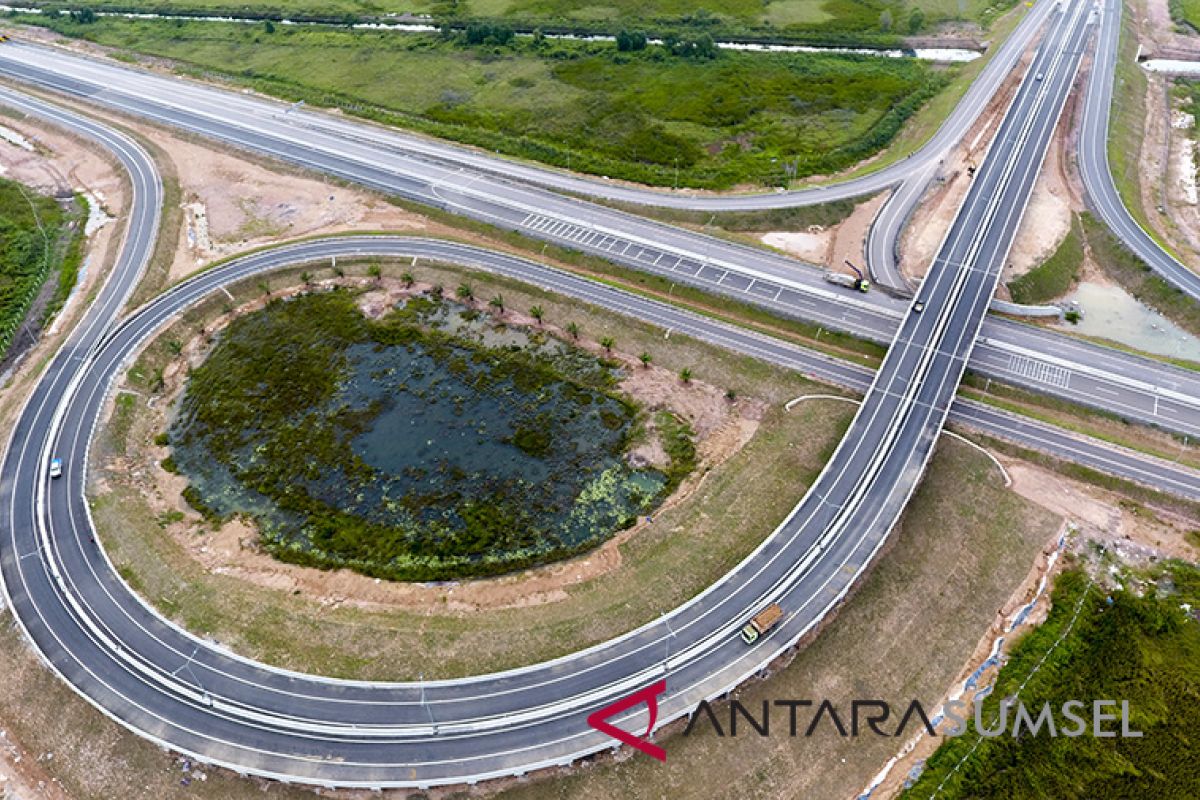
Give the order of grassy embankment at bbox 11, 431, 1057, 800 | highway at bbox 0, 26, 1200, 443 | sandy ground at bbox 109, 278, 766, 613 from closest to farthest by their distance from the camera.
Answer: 1. grassy embankment at bbox 11, 431, 1057, 800
2. sandy ground at bbox 109, 278, 766, 613
3. highway at bbox 0, 26, 1200, 443

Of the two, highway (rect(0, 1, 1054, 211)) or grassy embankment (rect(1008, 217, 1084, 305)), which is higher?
highway (rect(0, 1, 1054, 211))

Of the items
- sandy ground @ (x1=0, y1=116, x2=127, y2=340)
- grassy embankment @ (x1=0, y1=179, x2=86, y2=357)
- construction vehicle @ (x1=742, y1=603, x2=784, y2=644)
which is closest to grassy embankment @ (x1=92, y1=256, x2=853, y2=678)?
construction vehicle @ (x1=742, y1=603, x2=784, y2=644)

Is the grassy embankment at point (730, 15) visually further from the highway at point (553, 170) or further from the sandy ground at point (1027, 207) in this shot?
the sandy ground at point (1027, 207)

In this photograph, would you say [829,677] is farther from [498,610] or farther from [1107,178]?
[1107,178]

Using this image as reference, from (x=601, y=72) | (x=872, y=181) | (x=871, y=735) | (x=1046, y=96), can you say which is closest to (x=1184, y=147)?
(x=1046, y=96)

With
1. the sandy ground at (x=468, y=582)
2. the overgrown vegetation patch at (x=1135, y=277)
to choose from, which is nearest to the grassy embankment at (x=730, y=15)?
the overgrown vegetation patch at (x=1135, y=277)

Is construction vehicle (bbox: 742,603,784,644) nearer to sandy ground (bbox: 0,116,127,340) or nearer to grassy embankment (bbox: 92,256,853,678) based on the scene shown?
grassy embankment (bbox: 92,256,853,678)

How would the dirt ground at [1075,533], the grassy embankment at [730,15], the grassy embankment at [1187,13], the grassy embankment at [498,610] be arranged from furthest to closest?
the grassy embankment at [730,15] → the grassy embankment at [1187,13] → the dirt ground at [1075,533] → the grassy embankment at [498,610]
